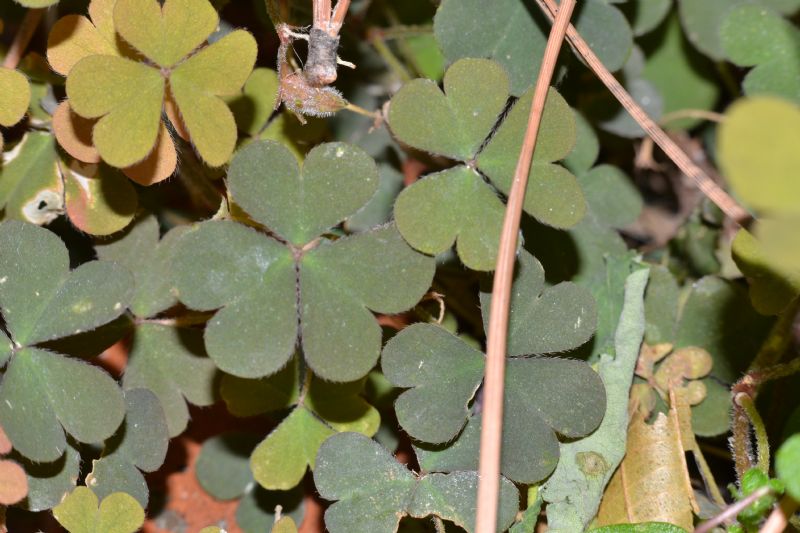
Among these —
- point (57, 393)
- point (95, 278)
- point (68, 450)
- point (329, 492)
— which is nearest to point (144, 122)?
point (95, 278)

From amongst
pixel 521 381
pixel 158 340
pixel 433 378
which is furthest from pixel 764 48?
pixel 158 340

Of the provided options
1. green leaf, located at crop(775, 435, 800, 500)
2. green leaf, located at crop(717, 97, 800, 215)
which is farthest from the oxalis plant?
green leaf, located at crop(717, 97, 800, 215)

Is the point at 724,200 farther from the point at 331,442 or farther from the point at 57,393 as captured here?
the point at 57,393

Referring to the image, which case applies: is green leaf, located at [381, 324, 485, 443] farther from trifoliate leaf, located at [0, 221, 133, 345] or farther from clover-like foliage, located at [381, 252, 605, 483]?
trifoliate leaf, located at [0, 221, 133, 345]

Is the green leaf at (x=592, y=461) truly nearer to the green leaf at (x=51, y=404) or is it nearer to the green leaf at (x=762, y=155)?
the green leaf at (x=51, y=404)

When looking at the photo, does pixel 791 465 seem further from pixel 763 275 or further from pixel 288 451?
pixel 288 451
